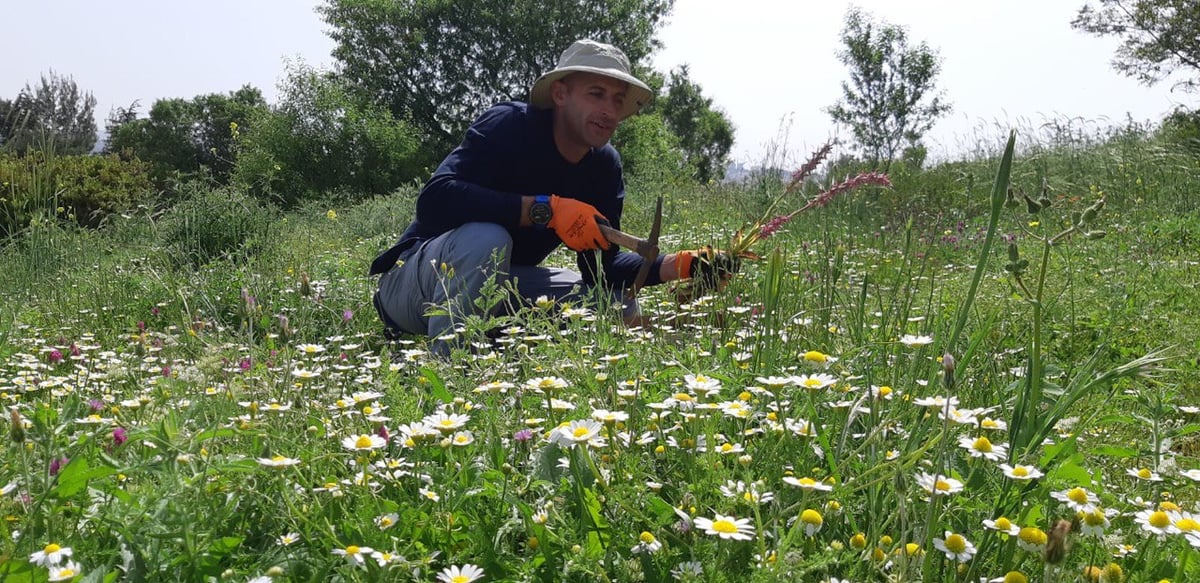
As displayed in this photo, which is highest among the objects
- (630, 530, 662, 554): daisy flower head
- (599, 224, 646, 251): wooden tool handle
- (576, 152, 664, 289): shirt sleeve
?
A: (599, 224, 646, 251): wooden tool handle

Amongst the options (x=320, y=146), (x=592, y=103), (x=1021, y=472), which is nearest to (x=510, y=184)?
(x=592, y=103)

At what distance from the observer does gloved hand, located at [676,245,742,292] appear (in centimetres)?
253

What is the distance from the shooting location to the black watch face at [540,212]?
338 cm

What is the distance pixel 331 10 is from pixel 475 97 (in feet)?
16.8

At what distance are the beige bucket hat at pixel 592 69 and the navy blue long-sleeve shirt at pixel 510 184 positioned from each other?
0.10 m

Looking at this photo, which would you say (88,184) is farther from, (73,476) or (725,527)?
(725,527)

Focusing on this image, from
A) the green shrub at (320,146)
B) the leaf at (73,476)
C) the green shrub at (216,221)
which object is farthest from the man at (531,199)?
the green shrub at (320,146)

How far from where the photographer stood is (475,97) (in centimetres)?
2447

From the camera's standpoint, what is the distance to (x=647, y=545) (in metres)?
1.17

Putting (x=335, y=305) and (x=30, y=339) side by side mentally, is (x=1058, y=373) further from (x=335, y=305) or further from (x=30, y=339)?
(x=30, y=339)

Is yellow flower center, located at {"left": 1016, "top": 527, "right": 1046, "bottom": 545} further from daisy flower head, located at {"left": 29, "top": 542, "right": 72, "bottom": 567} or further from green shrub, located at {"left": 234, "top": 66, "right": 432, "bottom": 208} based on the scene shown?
green shrub, located at {"left": 234, "top": 66, "right": 432, "bottom": 208}

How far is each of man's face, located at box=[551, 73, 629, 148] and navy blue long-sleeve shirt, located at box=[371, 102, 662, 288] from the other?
20 cm

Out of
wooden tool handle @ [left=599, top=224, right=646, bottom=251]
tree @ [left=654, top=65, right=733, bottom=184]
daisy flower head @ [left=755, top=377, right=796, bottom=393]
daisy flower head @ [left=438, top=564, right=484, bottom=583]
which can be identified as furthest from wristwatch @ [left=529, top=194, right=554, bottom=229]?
tree @ [left=654, top=65, right=733, bottom=184]

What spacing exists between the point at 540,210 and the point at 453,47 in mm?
22131
